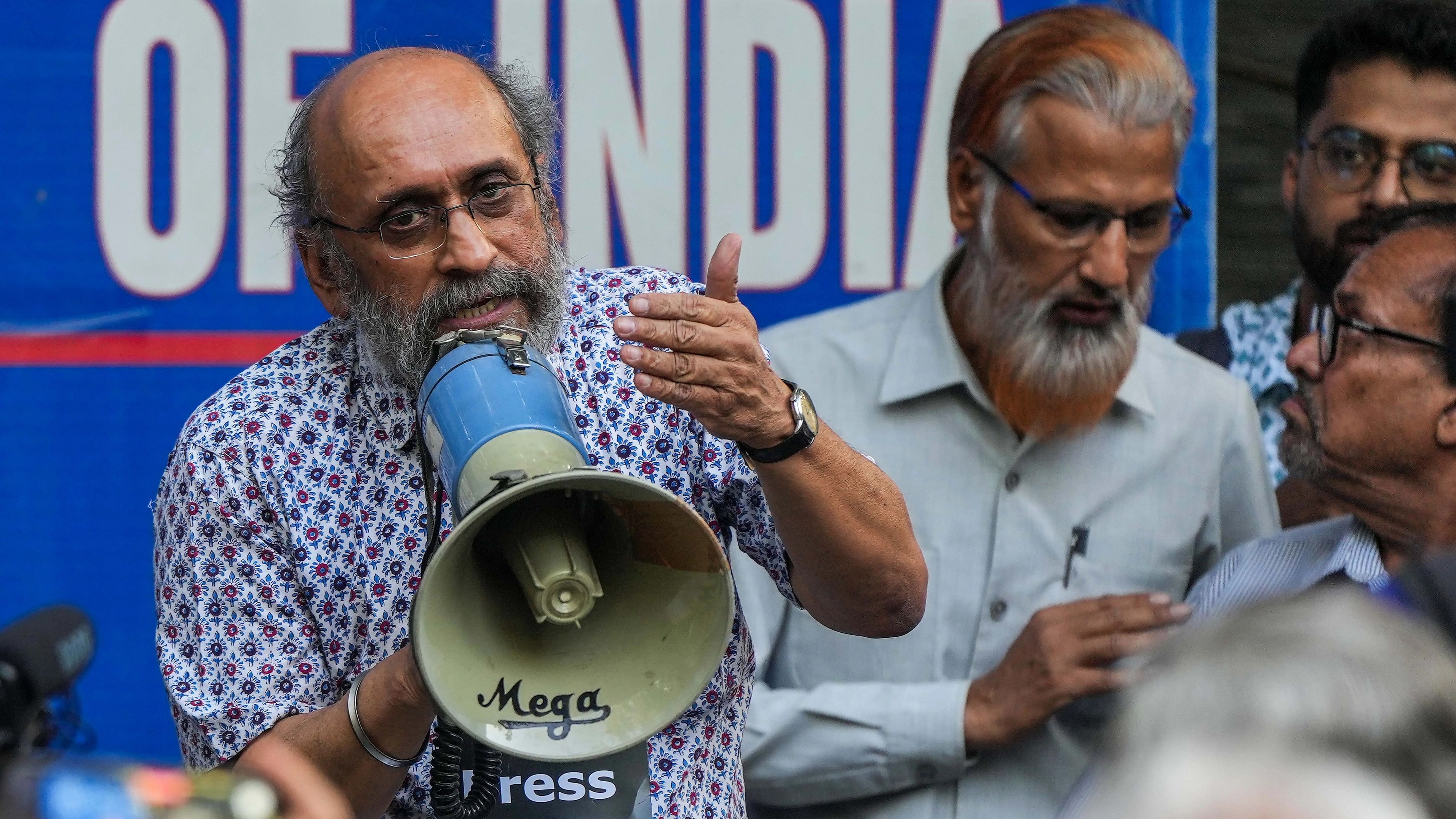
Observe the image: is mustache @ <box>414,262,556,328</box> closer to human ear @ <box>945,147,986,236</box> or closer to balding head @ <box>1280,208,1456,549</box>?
human ear @ <box>945,147,986,236</box>

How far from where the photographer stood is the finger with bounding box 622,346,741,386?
76.8 inches

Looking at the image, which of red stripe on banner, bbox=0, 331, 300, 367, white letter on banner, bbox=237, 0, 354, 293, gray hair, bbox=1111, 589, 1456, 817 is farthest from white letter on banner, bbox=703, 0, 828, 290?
gray hair, bbox=1111, 589, 1456, 817

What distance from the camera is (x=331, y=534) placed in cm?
231

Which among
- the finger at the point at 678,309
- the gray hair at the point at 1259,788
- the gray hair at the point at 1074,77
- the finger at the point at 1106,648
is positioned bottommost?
the finger at the point at 1106,648

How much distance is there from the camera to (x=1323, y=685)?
1.03 metres

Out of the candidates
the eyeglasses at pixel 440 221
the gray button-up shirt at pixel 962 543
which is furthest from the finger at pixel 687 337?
the gray button-up shirt at pixel 962 543

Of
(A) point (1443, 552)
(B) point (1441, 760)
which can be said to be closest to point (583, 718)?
(A) point (1443, 552)

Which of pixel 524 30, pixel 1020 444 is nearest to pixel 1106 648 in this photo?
pixel 1020 444

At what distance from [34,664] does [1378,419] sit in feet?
7.22

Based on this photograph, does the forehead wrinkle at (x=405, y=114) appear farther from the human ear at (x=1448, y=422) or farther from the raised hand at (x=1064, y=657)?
the human ear at (x=1448, y=422)

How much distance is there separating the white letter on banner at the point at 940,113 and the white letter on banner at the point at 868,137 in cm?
6

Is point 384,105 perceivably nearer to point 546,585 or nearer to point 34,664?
point 546,585

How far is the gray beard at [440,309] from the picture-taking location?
7.52ft

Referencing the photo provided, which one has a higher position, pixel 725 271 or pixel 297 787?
pixel 725 271
